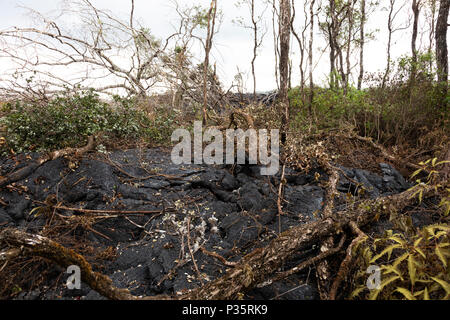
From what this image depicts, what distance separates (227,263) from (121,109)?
4116mm

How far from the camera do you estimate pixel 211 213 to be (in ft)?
11.1

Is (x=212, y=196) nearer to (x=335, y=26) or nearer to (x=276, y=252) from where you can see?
(x=276, y=252)

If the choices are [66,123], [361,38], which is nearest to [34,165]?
[66,123]

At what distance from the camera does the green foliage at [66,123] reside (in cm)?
427

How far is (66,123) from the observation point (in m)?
4.43

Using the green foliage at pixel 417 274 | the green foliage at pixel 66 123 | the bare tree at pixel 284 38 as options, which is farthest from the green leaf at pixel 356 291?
the green foliage at pixel 66 123

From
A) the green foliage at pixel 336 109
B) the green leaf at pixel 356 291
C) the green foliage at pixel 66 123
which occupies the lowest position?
the green leaf at pixel 356 291

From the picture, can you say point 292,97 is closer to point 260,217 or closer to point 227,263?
point 260,217

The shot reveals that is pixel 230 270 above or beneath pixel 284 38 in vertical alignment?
beneath

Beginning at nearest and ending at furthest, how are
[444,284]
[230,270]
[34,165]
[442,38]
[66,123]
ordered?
[444,284]
[230,270]
[34,165]
[66,123]
[442,38]

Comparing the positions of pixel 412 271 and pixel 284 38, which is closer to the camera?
pixel 412 271

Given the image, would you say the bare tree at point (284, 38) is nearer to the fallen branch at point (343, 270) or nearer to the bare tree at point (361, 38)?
the fallen branch at point (343, 270)

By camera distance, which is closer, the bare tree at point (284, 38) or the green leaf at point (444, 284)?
the green leaf at point (444, 284)
